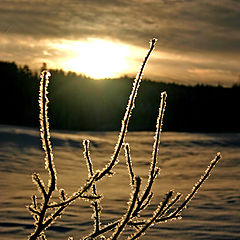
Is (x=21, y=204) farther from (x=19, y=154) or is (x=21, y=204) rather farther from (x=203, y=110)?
(x=203, y=110)

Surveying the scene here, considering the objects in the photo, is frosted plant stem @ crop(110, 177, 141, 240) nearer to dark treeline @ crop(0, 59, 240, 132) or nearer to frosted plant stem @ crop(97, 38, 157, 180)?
frosted plant stem @ crop(97, 38, 157, 180)

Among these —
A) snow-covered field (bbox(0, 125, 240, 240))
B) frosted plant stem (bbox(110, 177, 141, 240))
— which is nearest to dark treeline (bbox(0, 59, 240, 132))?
snow-covered field (bbox(0, 125, 240, 240))

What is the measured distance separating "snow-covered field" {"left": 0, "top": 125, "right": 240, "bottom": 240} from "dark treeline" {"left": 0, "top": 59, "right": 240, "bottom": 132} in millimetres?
3793

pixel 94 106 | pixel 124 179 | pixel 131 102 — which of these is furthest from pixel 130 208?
pixel 94 106

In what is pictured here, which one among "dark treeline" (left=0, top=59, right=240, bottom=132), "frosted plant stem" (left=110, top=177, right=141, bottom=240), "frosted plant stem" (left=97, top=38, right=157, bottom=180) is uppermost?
"dark treeline" (left=0, top=59, right=240, bottom=132)

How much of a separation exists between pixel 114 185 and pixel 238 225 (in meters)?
2.11

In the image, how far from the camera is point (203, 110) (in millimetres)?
18672

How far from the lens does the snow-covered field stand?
3.98m

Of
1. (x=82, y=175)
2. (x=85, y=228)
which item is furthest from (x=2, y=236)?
(x=82, y=175)

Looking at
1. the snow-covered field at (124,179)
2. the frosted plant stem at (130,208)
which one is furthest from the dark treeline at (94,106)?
the frosted plant stem at (130,208)

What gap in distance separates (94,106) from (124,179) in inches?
490

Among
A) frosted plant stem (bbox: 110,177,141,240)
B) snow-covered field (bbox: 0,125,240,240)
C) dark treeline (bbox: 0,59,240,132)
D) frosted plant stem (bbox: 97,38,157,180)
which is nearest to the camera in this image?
frosted plant stem (bbox: 110,177,141,240)

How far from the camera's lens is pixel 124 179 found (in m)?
6.51

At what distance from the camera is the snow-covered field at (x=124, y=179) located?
3.98 metres
